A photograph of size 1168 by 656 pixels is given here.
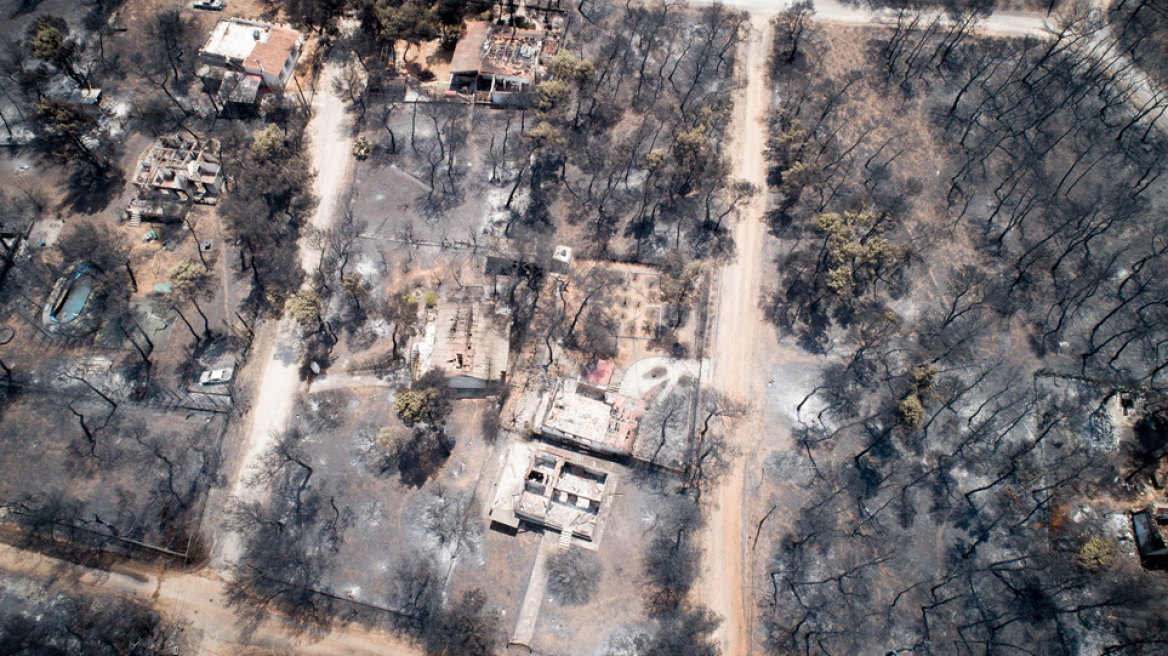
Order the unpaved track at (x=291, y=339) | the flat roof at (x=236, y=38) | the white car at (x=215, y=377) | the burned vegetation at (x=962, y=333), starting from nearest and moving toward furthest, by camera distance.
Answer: the burned vegetation at (x=962, y=333), the unpaved track at (x=291, y=339), the white car at (x=215, y=377), the flat roof at (x=236, y=38)

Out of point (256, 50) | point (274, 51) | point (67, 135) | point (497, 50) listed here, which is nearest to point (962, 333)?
point (497, 50)

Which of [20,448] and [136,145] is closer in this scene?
[20,448]

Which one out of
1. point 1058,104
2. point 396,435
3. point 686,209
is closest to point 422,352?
point 396,435

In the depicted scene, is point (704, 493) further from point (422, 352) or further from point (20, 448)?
point (20, 448)

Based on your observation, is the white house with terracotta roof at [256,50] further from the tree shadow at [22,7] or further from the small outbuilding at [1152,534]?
the small outbuilding at [1152,534]

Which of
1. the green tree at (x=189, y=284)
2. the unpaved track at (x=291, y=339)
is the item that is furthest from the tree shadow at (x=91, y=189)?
the unpaved track at (x=291, y=339)
